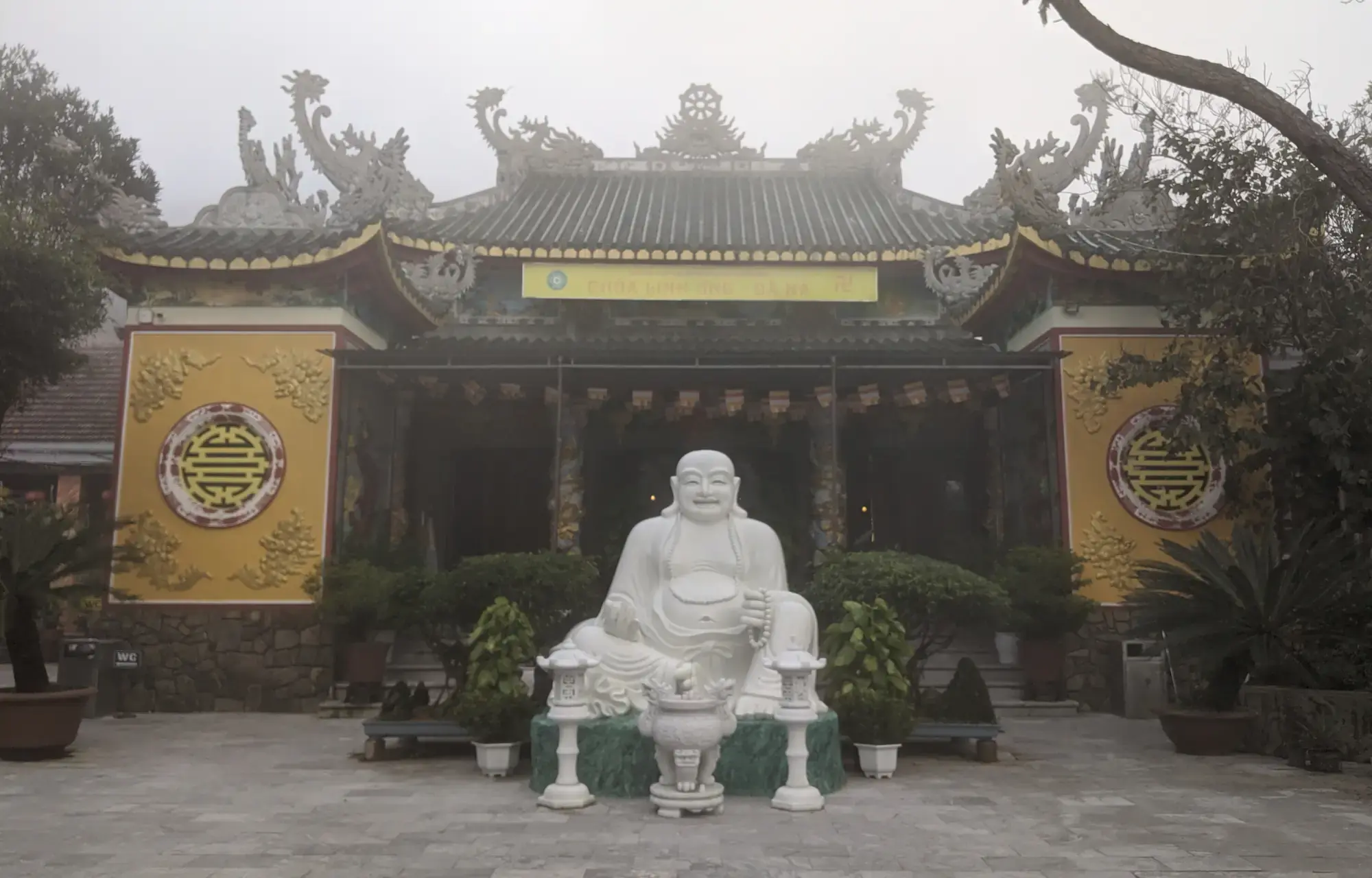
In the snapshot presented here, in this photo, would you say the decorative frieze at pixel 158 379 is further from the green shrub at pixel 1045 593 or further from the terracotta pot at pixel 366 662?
the green shrub at pixel 1045 593

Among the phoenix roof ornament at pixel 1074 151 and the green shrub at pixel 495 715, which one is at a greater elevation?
the phoenix roof ornament at pixel 1074 151

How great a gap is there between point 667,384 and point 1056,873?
7821 mm

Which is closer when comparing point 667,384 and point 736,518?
point 736,518

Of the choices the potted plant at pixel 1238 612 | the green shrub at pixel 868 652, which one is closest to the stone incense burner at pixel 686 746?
the green shrub at pixel 868 652

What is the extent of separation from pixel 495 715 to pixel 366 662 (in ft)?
11.9

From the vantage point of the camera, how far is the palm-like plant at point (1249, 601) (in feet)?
23.2

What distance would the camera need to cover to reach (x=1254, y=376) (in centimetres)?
939

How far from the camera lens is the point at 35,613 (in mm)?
7262

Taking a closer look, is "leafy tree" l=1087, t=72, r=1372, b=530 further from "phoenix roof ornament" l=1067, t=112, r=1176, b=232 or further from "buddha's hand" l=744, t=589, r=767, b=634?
"buddha's hand" l=744, t=589, r=767, b=634

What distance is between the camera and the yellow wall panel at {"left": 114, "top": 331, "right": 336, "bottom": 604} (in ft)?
31.9

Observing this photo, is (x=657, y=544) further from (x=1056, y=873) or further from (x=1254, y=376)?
(x=1254, y=376)

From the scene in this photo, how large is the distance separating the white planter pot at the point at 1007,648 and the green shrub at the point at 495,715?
5.48 meters

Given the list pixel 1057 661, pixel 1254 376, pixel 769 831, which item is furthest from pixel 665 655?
pixel 1254 376

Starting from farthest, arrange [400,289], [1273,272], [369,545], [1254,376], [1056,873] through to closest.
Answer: [400,289]
[369,545]
[1254,376]
[1273,272]
[1056,873]
